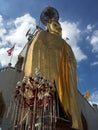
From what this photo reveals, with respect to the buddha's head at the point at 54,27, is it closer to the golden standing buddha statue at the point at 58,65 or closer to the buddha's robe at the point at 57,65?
the golden standing buddha statue at the point at 58,65

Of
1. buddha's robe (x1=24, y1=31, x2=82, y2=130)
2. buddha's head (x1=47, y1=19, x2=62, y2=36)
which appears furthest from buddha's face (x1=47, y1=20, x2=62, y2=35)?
buddha's robe (x1=24, y1=31, x2=82, y2=130)

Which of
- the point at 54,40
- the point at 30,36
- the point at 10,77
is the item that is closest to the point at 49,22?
the point at 30,36

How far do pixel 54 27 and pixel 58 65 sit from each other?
145 inches

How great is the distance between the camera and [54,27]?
43.2 feet

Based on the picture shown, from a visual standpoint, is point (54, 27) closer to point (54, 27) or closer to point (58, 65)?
point (54, 27)

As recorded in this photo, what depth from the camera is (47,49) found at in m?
10.8

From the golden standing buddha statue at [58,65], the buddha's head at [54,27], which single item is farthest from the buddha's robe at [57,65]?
the buddha's head at [54,27]

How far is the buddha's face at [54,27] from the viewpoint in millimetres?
12927

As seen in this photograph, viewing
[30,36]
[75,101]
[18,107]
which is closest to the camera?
[18,107]

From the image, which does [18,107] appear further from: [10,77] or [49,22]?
[49,22]

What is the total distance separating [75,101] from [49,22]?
598 cm

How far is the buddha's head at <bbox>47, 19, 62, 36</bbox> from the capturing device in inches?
508

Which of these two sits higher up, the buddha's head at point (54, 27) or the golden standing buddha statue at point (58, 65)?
the buddha's head at point (54, 27)

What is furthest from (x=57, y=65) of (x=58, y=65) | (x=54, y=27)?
(x=54, y=27)
